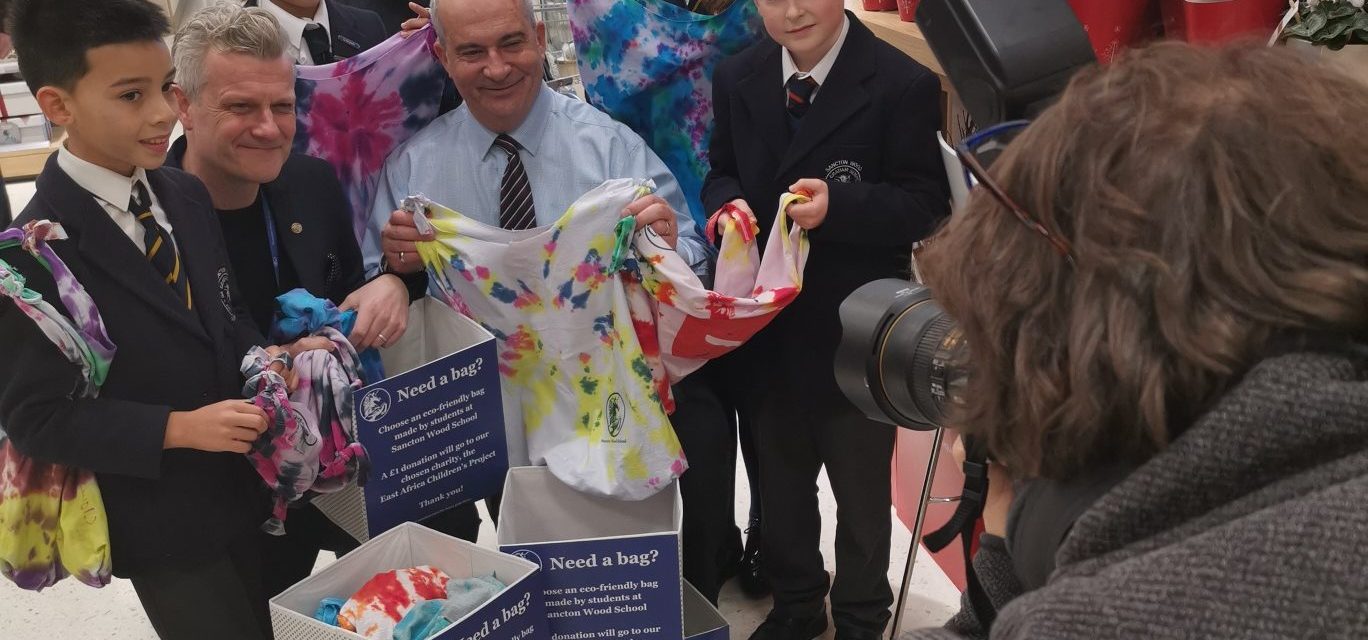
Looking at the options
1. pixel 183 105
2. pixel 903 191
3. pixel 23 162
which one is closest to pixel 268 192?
pixel 183 105

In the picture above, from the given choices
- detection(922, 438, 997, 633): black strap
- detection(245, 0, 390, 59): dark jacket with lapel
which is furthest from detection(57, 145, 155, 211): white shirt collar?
detection(922, 438, 997, 633): black strap

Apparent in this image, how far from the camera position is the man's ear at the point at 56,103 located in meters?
1.68

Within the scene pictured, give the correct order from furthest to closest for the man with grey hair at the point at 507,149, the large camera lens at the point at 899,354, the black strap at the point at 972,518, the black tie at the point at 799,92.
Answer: the man with grey hair at the point at 507,149 < the black tie at the point at 799,92 < the large camera lens at the point at 899,354 < the black strap at the point at 972,518

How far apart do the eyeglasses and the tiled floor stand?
1.86 metres

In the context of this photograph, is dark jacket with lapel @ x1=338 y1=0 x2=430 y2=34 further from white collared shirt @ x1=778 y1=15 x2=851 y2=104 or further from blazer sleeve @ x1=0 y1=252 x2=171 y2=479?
blazer sleeve @ x1=0 y1=252 x2=171 y2=479

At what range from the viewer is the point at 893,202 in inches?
82.3

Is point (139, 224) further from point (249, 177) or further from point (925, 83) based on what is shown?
point (925, 83)

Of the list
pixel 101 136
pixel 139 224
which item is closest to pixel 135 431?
pixel 139 224

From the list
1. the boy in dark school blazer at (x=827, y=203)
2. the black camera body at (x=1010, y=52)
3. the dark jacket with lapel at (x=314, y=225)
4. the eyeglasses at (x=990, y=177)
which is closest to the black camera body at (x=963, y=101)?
the black camera body at (x=1010, y=52)

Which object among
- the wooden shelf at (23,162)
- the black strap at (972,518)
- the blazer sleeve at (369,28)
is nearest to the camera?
the black strap at (972,518)

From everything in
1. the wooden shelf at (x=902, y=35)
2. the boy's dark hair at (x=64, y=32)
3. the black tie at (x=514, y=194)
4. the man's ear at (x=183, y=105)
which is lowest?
the black tie at (x=514, y=194)

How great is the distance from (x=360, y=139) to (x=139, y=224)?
0.67m

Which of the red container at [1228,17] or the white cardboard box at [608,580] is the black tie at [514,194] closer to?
the white cardboard box at [608,580]

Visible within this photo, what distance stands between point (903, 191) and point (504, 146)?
811 millimetres
